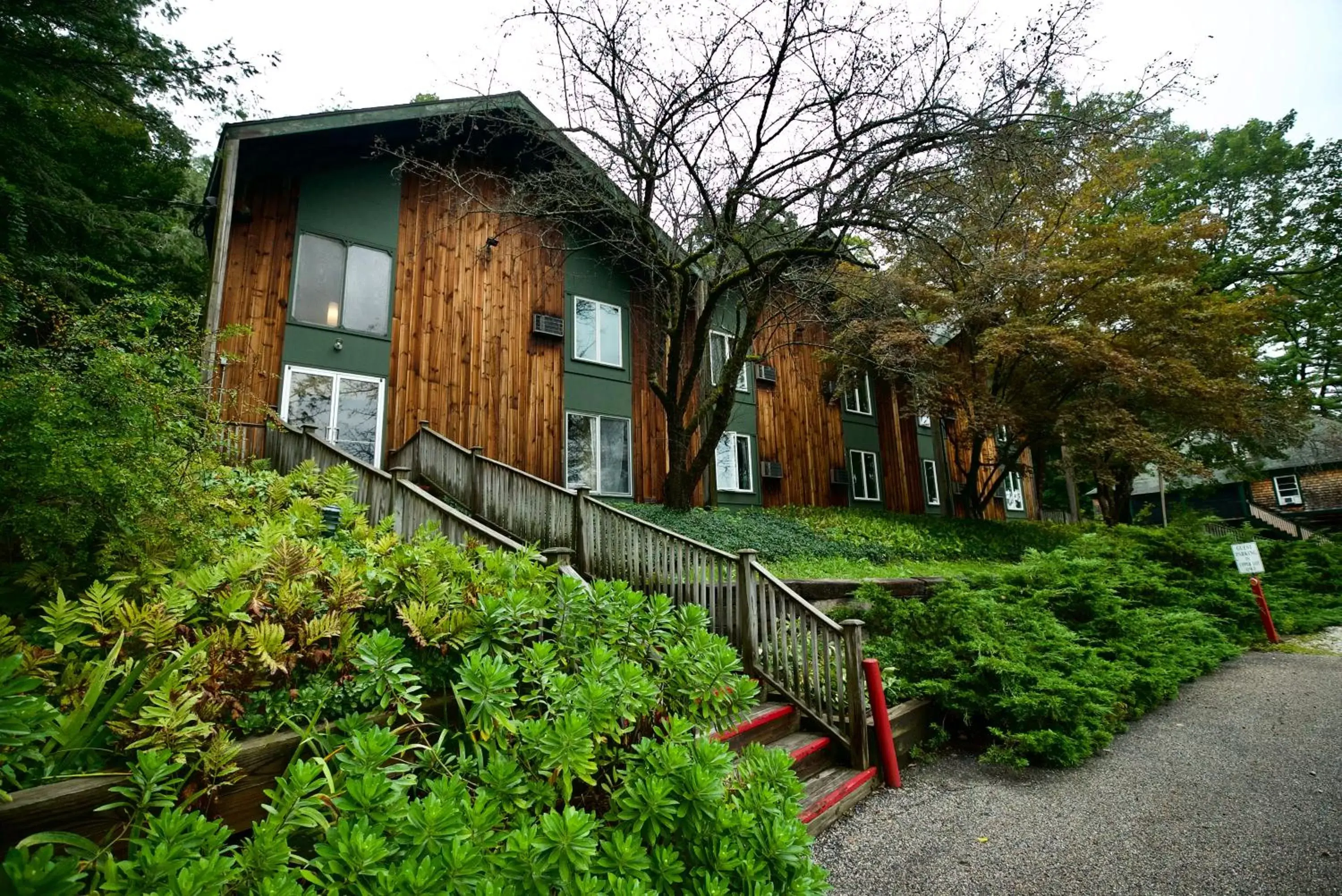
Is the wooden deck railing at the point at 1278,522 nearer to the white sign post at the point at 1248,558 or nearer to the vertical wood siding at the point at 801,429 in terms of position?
the vertical wood siding at the point at 801,429

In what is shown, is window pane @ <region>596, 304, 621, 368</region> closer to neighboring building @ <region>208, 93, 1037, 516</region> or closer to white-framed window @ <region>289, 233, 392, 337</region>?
neighboring building @ <region>208, 93, 1037, 516</region>

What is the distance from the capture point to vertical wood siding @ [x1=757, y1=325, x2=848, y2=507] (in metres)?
16.6

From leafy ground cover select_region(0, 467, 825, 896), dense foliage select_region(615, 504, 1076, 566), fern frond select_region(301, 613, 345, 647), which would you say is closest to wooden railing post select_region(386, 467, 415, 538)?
leafy ground cover select_region(0, 467, 825, 896)

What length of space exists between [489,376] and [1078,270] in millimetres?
13933

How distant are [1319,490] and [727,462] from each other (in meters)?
29.5

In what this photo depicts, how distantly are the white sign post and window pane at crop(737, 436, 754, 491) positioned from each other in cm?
951

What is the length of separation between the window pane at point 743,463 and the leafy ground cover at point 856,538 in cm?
87

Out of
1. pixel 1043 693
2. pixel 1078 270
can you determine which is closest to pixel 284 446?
pixel 1043 693

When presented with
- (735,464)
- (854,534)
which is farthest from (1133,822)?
(735,464)

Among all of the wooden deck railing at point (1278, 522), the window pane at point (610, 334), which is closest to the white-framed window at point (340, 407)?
the window pane at point (610, 334)

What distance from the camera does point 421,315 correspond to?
36.4ft

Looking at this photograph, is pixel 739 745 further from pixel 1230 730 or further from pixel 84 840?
pixel 1230 730

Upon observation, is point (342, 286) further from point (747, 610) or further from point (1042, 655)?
point (1042, 655)

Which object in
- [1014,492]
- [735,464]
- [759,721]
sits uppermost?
[735,464]
